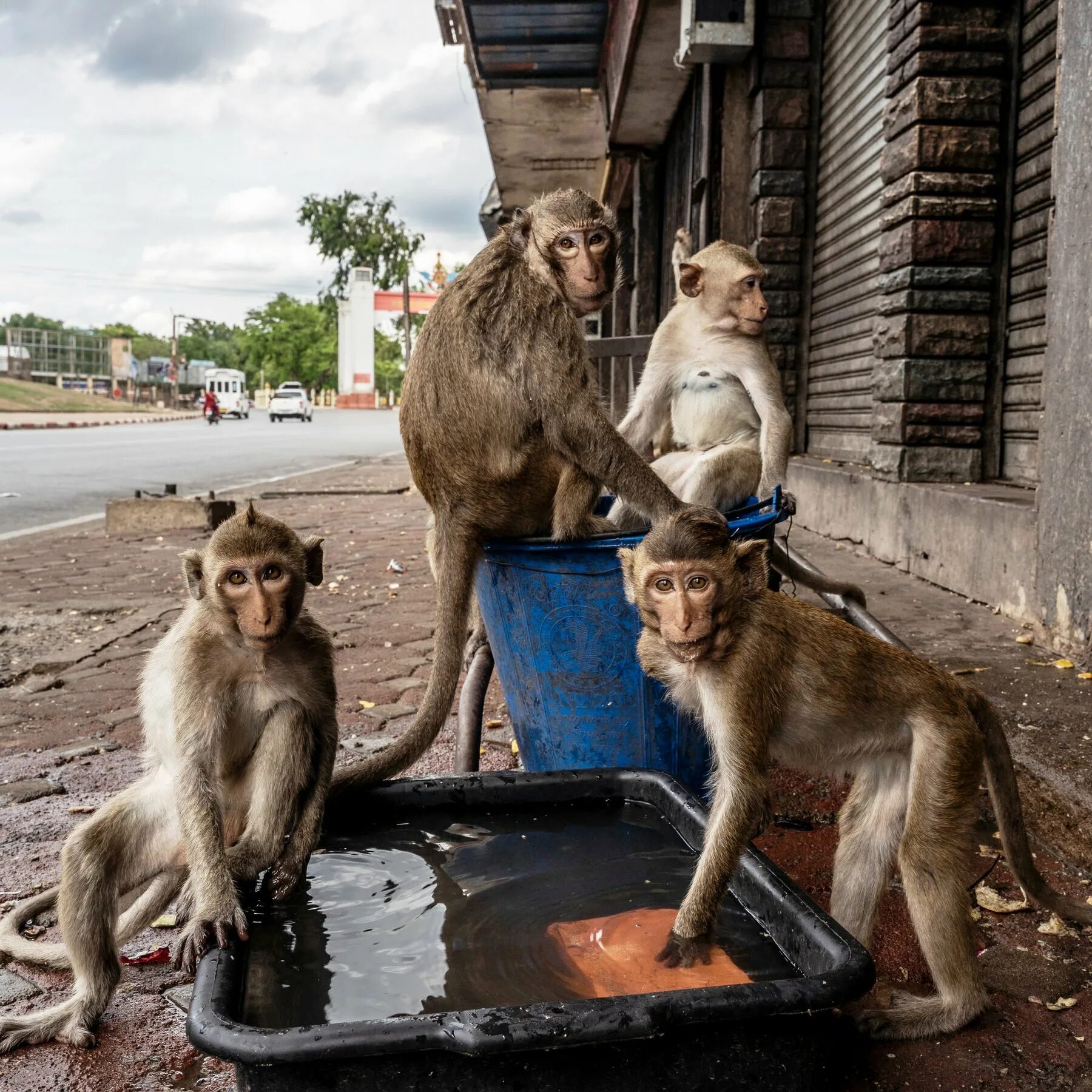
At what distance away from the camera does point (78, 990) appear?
233 cm

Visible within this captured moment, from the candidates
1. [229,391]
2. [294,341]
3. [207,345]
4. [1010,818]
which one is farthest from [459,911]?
[207,345]

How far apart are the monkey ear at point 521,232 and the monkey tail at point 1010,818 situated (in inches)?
75.3

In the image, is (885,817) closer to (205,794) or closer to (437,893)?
(437,893)

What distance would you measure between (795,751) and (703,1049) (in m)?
0.88

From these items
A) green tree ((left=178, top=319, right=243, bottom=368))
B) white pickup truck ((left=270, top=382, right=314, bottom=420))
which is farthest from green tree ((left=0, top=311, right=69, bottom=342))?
white pickup truck ((left=270, top=382, right=314, bottom=420))

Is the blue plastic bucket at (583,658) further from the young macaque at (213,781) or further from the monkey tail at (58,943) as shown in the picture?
the monkey tail at (58,943)

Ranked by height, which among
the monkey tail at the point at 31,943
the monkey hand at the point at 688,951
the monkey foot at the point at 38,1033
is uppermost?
the monkey hand at the point at 688,951

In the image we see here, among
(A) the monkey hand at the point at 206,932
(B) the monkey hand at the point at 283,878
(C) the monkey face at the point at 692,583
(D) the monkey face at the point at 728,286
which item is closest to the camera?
(A) the monkey hand at the point at 206,932

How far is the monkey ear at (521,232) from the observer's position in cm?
344

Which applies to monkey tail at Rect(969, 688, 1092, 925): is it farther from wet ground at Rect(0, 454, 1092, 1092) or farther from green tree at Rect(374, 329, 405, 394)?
green tree at Rect(374, 329, 405, 394)

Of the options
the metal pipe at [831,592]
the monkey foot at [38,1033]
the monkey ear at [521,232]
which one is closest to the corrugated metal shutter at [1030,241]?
the metal pipe at [831,592]

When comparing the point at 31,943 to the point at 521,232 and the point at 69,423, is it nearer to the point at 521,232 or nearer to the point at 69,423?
the point at 521,232

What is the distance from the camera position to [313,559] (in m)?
2.69

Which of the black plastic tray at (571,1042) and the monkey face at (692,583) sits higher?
the monkey face at (692,583)
